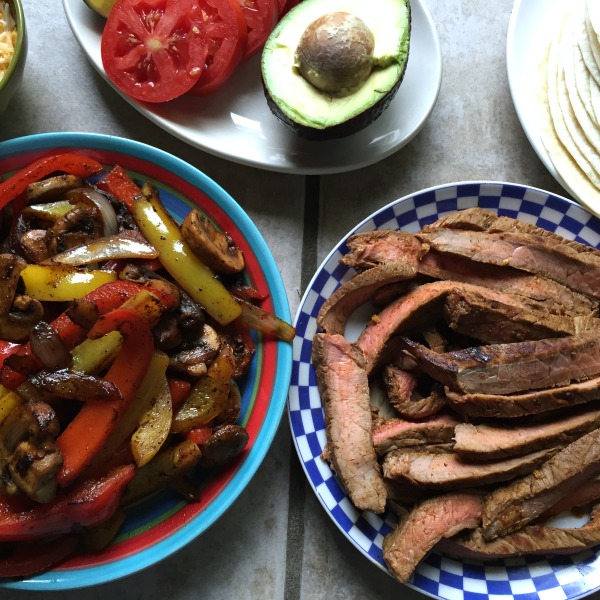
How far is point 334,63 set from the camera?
5.95ft

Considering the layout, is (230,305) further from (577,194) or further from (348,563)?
(577,194)

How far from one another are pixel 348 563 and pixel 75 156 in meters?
1.44

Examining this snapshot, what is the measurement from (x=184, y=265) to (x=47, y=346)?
0.40 meters

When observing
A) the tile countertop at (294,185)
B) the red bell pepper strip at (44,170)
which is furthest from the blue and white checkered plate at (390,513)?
the red bell pepper strip at (44,170)

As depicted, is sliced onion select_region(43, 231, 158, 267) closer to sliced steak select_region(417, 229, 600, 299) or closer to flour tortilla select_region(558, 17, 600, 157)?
sliced steak select_region(417, 229, 600, 299)

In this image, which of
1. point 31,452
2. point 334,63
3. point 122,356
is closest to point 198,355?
point 122,356

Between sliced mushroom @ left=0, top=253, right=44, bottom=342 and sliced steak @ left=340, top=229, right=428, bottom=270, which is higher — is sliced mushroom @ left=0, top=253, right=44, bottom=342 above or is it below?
below

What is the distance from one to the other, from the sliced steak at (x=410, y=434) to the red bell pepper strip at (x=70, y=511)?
0.70m

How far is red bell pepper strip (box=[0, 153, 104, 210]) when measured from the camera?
70.2 inches

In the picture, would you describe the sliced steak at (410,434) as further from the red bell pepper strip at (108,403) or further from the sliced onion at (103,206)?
the sliced onion at (103,206)

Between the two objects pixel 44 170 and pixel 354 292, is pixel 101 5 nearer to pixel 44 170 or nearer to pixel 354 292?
A: pixel 44 170

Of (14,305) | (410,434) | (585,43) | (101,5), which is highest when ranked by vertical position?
(585,43)

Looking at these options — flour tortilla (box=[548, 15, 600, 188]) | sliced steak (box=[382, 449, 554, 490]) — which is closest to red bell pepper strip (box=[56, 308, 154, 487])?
sliced steak (box=[382, 449, 554, 490])

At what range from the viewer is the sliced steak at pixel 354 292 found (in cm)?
194
